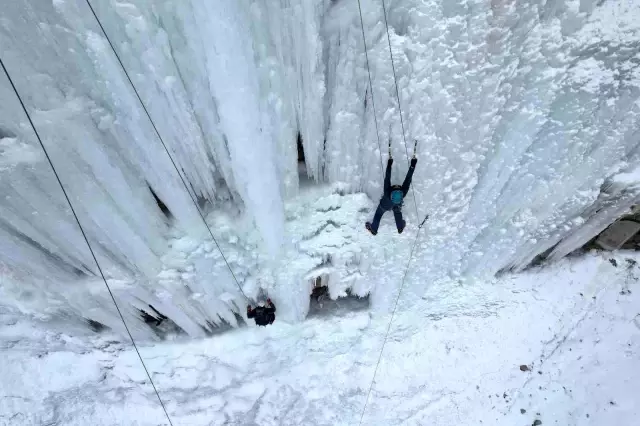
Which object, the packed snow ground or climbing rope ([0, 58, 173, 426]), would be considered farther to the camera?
the packed snow ground

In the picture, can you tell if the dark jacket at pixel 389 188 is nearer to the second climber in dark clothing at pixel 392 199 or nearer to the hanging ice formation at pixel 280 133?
the second climber in dark clothing at pixel 392 199

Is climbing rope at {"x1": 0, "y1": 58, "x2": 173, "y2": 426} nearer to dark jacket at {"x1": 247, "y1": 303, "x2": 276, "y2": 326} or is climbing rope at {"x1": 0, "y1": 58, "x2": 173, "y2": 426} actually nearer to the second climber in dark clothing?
dark jacket at {"x1": 247, "y1": 303, "x2": 276, "y2": 326}

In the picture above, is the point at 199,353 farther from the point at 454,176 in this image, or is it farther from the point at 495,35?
the point at 495,35

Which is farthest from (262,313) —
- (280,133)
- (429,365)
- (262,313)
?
(429,365)

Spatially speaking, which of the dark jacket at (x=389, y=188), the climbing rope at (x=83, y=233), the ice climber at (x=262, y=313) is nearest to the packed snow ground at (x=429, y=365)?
the climbing rope at (x=83, y=233)

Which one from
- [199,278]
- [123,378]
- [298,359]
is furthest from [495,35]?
[123,378]

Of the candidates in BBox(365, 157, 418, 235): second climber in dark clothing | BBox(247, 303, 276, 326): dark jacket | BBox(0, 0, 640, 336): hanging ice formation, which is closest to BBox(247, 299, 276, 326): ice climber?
BBox(247, 303, 276, 326): dark jacket
